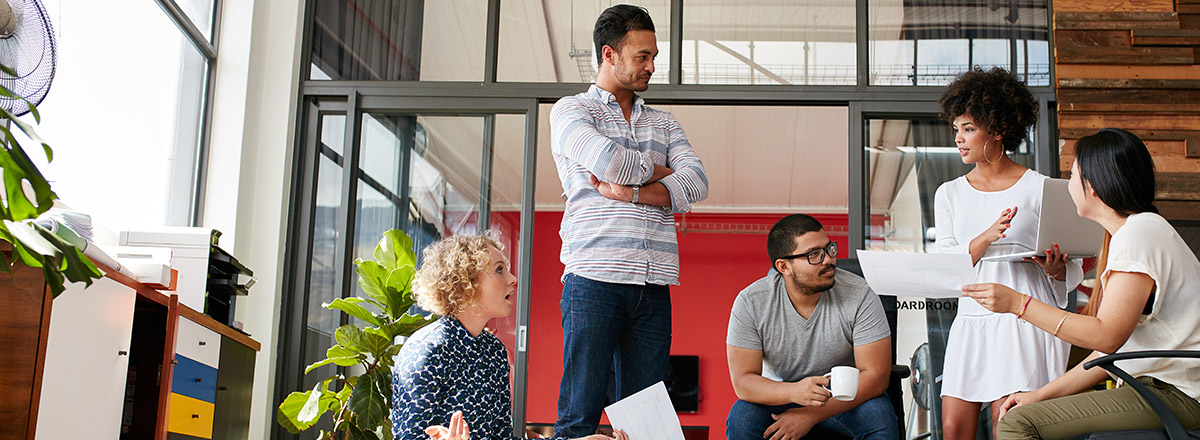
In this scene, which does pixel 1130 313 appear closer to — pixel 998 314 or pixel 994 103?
pixel 998 314

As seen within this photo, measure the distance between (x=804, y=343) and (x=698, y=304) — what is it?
593 cm

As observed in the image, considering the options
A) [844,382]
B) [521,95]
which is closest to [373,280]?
[521,95]

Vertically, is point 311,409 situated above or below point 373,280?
below

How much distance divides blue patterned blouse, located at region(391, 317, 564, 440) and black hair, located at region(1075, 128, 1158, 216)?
4.80ft

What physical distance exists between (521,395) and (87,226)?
6.69 ft

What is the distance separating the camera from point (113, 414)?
8.14 feet

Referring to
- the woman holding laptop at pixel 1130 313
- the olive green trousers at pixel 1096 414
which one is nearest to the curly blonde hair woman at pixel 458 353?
the olive green trousers at pixel 1096 414

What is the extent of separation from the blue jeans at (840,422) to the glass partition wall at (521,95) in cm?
149

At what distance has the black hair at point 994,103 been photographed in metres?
3.01

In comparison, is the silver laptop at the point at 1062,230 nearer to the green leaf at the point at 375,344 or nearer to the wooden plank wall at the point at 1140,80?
the wooden plank wall at the point at 1140,80

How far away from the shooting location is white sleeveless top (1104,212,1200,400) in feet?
6.90

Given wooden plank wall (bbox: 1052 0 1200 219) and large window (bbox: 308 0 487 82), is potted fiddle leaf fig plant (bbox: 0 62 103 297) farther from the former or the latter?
wooden plank wall (bbox: 1052 0 1200 219)

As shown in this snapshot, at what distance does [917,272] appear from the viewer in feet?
8.20

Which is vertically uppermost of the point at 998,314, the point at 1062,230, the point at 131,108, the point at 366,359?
the point at 131,108
